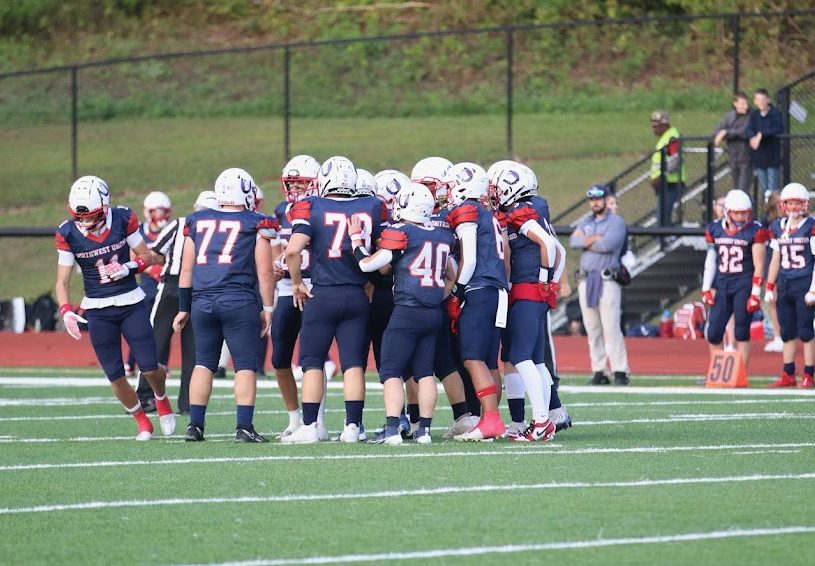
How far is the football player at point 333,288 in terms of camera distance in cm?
1027

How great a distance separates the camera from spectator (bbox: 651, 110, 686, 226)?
2055cm

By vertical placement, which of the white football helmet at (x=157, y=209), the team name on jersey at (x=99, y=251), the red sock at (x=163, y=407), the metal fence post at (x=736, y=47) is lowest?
the red sock at (x=163, y=407)

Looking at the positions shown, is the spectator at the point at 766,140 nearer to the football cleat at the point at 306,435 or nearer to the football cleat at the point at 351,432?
the football cleat at the point at 351,432

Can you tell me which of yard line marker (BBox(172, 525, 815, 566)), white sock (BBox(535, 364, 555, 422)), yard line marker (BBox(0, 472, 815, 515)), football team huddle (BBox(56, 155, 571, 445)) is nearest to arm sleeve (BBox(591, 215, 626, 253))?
football team huddle (BBox(56, 155, 571, 445))

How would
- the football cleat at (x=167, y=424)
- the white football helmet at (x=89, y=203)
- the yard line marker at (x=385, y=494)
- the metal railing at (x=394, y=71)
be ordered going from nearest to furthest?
the yard line marker at (x=385, y=494) → the white football helmet at (x=89, y=203) → the football cleat at (x=167, y=424) → the metal railing at (x=394, y=71)

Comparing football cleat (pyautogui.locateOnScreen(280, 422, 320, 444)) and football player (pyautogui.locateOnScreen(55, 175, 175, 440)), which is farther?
football player (pyautogui.locateOnScreen(55, 175, 175, 440))

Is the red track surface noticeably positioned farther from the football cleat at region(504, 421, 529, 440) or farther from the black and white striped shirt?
the football cleat at region(504, 421, 529, 440)

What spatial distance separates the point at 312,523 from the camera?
273 inches

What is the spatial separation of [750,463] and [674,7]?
2474cm

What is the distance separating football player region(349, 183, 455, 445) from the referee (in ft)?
8.13

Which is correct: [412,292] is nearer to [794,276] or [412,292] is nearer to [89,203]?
[89,203]

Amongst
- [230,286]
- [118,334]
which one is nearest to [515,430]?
[230,286]

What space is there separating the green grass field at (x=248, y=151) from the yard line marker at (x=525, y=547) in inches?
804

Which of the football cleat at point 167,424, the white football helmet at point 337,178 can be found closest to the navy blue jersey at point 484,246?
the white football helmet at point 337,178
